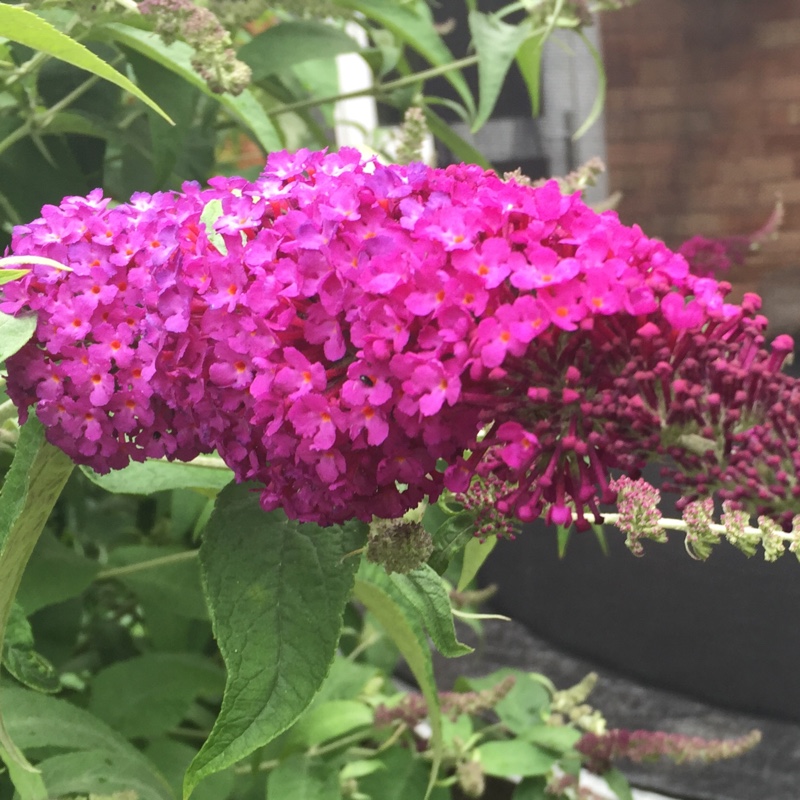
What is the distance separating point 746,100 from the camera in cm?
107

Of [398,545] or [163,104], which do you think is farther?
[163,104]

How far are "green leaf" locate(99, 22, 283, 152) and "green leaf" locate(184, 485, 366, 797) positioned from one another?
0.21m

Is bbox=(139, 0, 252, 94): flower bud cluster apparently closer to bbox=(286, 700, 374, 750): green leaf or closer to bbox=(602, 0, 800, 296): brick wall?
bbox=(286, 700, 374, 750): green leaf

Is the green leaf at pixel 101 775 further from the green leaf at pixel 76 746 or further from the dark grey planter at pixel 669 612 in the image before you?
the dark grey planter at pixel 669 612

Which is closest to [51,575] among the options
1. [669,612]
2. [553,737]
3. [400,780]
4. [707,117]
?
[400,780]

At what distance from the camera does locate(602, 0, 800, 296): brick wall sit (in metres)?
1.03

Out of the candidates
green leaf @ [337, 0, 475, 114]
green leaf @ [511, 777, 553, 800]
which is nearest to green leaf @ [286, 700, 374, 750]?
green leaf @ [511, 777, 553, 800]

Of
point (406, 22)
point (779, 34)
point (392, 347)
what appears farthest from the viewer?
point (779, 34)

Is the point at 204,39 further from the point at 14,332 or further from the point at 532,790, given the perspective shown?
the point at 532,790

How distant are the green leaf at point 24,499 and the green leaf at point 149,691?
8.0 inches

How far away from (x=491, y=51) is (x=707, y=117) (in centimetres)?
62

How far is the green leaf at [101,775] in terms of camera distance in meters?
0.41

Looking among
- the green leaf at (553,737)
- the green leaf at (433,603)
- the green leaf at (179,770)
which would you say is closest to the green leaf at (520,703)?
the green leaf at (553,737)

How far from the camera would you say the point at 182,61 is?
43 centimetres
